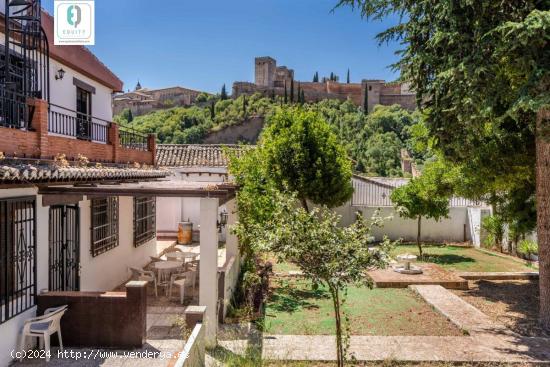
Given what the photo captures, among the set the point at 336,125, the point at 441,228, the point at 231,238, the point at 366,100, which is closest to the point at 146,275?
the point at 231,238

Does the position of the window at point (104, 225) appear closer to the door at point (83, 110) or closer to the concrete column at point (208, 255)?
the door at point (83, 110)

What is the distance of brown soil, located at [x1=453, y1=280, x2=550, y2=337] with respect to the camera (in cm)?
912

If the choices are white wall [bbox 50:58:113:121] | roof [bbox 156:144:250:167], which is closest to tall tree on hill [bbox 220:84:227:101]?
roof [bbox 156:144:250:167]

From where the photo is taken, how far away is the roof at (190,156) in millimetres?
24047

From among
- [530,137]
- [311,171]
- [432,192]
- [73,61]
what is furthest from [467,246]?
[73,61]

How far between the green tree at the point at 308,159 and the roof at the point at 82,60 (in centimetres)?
600

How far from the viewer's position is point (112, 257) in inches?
452

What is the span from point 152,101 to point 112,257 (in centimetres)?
8746

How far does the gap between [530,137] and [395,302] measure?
524cm

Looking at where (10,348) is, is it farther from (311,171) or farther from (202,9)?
(202,9)

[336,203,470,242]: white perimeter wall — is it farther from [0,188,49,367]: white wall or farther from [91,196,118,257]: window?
[0,188,49,367]: white wall

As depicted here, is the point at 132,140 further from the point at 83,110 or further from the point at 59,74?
the point at 59,74

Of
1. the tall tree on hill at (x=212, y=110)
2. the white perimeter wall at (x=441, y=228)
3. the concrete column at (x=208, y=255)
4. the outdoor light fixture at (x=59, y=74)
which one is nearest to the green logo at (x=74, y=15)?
the outdoor light fixture at (x=59, y=74)

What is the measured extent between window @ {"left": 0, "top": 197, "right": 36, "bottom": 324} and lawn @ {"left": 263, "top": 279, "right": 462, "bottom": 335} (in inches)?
174
